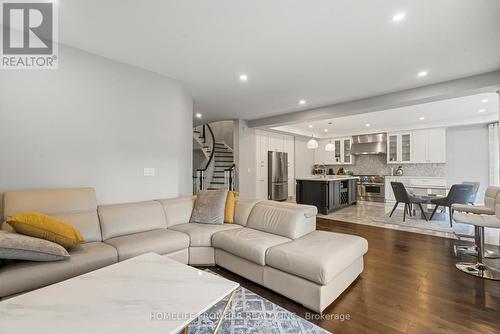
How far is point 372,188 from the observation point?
27.1ft

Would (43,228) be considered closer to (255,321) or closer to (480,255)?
(255,321)

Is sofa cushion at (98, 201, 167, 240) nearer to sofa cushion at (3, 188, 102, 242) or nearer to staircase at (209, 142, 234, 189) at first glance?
sofa cushion at (3, 188, 102, 242)

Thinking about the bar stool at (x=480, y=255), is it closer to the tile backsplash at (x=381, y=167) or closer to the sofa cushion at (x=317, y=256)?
the sofa cushion at (x=317, y=256)

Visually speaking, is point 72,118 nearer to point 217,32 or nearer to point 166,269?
point 217,32

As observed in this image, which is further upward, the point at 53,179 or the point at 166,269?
the point at 53,179

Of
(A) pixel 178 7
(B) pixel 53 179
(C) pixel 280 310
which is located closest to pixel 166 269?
(C) pixel 280 310

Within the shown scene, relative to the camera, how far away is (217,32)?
2.52 meters

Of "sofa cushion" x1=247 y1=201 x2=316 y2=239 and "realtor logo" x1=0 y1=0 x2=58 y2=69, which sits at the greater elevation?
"realtor logo" x1=0 y1=0 x2=58 y2=69

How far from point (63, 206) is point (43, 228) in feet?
2.28

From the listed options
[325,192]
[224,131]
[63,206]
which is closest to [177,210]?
[63,206]

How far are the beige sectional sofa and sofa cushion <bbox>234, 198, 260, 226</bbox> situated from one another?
0.05ft

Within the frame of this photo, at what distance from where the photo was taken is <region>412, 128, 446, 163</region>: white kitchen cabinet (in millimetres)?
7106

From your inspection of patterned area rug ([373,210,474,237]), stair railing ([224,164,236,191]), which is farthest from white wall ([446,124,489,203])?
stair railing ([224,164,236,191])

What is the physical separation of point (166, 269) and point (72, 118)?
2.46 metres
